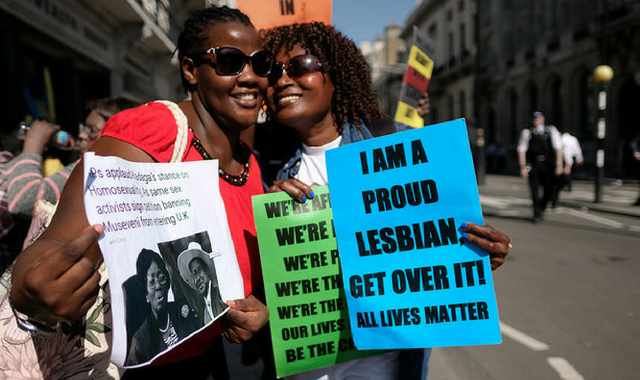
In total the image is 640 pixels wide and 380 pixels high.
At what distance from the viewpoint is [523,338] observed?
3336 millimetres

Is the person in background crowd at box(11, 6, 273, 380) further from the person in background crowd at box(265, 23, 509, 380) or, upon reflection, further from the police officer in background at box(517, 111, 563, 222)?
the police officer in background at box(517, 111, 563, 222)

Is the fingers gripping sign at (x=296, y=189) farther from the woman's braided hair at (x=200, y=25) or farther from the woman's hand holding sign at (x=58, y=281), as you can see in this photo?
the woman's hand holding sign at (x=58, y=281)

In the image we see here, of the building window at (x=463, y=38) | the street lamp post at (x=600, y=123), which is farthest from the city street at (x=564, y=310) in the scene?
the building window at (x=463, y=38)

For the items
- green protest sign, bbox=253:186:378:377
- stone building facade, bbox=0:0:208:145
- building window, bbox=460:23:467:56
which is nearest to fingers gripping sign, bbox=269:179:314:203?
green protest sign, bbox=253:186:378:377

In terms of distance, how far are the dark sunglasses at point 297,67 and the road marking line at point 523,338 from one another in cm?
271

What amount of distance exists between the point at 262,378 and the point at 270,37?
140 cm

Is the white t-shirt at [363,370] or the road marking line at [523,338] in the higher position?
the white t-shirt at [363,370]

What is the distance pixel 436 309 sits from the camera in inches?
53.8

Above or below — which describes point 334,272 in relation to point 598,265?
above

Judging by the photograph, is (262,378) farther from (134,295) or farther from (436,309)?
(134,295)

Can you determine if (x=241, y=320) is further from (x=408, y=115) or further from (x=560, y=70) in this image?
(x=560, y=70)

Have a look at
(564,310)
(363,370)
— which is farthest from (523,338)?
(363,370)

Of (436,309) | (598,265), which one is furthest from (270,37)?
(598,265)

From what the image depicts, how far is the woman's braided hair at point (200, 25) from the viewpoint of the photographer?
146cm
